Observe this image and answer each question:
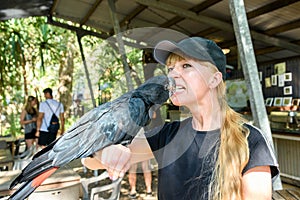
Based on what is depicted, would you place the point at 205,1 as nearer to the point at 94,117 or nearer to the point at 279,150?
the point at 279,150

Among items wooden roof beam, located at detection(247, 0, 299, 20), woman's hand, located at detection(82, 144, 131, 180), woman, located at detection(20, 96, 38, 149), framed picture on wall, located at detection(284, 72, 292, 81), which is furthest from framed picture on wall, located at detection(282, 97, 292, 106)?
woman's hand, located at detection(82, 144, 131, 180)

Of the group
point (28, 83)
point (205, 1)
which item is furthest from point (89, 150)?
point (28, 83)

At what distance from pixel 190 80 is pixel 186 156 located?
0.24 metres

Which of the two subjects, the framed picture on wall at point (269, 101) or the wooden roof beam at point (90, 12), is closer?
the wooden roof beam at point (90, 12)

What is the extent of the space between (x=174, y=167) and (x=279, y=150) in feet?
12.6

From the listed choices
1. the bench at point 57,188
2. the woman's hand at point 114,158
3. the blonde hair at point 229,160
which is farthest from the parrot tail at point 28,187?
the bench at point 57,188

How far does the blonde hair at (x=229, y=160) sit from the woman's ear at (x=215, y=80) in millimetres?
13

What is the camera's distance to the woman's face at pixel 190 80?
76 cm

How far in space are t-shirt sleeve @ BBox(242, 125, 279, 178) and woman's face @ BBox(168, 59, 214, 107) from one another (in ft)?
0.54

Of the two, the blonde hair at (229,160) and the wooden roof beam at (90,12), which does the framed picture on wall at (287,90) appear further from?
the blonde hair at (229,160)

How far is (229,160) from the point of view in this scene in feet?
2.66

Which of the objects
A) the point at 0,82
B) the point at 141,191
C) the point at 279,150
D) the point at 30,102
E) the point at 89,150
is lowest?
the point at 141,191

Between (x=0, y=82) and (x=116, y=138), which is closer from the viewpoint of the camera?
(x=116, y=138)

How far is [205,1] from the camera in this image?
4.15m
